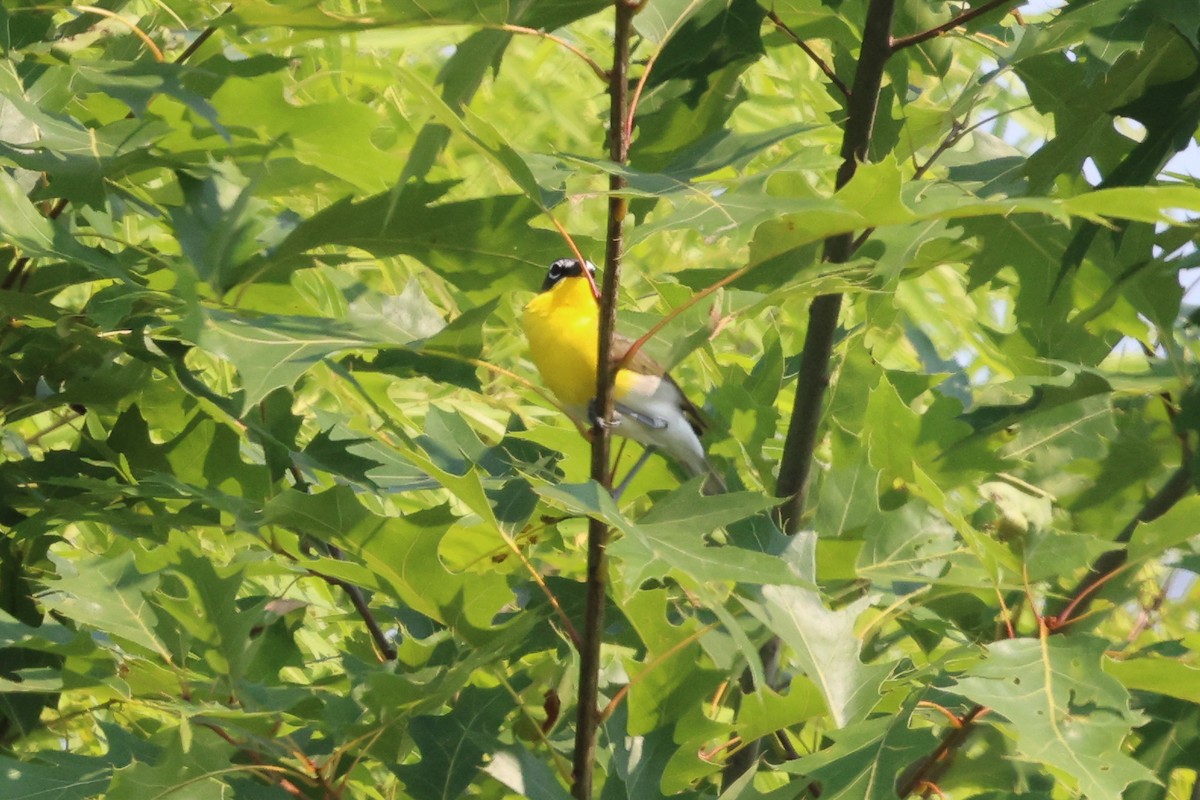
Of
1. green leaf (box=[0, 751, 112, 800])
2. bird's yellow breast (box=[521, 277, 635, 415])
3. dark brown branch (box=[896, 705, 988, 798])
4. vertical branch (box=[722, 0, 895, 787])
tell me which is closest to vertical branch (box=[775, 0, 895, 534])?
vertical branch (box=[722, 0, 895, 787])

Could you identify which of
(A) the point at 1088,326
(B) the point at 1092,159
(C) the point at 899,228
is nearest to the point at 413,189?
(C) the point at 899,228

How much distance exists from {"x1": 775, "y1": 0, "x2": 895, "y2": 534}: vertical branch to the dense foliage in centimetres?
4

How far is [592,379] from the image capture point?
2.82m

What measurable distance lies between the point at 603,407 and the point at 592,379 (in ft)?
3.95

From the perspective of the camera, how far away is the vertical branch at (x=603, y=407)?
1.51 m

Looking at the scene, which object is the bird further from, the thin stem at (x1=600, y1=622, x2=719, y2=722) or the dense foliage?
the thin stem at (x1=600, y1=622, x2=719, y2=722)

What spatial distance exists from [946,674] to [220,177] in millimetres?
1232

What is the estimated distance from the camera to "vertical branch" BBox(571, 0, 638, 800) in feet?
4.95

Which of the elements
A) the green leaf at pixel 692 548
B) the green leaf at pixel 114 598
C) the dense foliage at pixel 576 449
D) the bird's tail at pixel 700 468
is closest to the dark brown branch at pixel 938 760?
the dense foliage at pixel 576 449

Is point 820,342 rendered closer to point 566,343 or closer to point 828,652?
point 828,652

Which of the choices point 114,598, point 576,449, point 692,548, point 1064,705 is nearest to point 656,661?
point 692,548

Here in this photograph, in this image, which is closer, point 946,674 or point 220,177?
point 946,674

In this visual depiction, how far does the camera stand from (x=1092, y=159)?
2.13 meters

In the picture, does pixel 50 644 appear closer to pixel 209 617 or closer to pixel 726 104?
pixel 209 617
